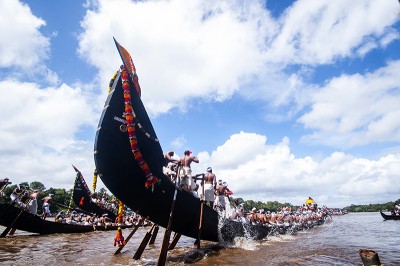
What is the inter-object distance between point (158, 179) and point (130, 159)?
89 cm

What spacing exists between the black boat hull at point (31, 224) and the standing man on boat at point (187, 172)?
370 inches

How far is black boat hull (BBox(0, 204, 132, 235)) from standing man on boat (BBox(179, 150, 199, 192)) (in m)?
9.39

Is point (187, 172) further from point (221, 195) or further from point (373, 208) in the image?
point (373, 208)

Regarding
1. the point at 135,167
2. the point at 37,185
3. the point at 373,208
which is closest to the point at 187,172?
the point at 135,167

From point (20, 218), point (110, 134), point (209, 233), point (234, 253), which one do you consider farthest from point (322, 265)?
point (20, 218)

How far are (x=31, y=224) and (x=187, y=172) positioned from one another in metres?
10.2

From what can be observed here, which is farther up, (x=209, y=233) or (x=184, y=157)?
(x=184, y=157)

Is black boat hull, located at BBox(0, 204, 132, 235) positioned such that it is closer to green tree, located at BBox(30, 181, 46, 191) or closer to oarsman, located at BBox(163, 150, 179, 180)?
oarsman, located at BBox(163, 150, 179, 180)

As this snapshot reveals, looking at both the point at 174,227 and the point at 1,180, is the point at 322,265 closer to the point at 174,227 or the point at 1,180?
the point at 174,227

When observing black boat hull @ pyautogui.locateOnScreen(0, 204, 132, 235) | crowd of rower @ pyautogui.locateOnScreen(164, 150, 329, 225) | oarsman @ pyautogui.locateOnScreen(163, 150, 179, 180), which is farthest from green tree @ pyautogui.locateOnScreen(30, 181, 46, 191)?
oarsman @ pyautogui.locateOnScreen(163, 150, 179, 180)

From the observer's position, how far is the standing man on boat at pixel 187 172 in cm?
868

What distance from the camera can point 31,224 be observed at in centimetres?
1376

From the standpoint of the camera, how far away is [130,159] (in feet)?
21.7

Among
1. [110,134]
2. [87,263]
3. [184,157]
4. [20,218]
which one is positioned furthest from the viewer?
[20,218]
